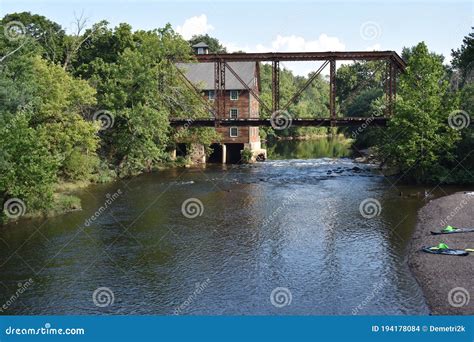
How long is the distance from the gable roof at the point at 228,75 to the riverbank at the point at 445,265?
41.9 metres

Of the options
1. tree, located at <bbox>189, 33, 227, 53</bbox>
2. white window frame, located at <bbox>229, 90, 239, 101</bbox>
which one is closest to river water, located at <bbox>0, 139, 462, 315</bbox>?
white window frame, located at <bbox>229, 90, 239, 101</bbox>

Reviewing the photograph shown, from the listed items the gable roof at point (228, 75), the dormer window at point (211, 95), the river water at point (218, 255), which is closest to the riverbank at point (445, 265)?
the river water at point (218, 255)

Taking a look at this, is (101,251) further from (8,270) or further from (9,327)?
(9,327)

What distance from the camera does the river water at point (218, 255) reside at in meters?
20.8

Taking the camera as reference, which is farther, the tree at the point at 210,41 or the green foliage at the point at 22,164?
the tree at the point at 210,41

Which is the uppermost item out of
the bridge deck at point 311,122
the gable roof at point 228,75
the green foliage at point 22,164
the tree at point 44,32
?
the tree at point 44,32

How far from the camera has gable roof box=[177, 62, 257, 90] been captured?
2862 inches

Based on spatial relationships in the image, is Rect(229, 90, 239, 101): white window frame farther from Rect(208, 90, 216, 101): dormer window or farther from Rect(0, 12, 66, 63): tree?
Rect(0, 12, 66, 63): tree

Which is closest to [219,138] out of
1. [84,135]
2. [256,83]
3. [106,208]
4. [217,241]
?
[256,83]

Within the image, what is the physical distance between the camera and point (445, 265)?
23.8 m

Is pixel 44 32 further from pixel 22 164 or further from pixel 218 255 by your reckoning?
pixel 218 255

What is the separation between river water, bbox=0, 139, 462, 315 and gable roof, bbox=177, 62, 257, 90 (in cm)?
2926

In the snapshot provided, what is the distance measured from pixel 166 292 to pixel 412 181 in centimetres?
3349

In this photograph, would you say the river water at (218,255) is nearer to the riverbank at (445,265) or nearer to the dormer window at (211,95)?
the riverbank at (445,265)
